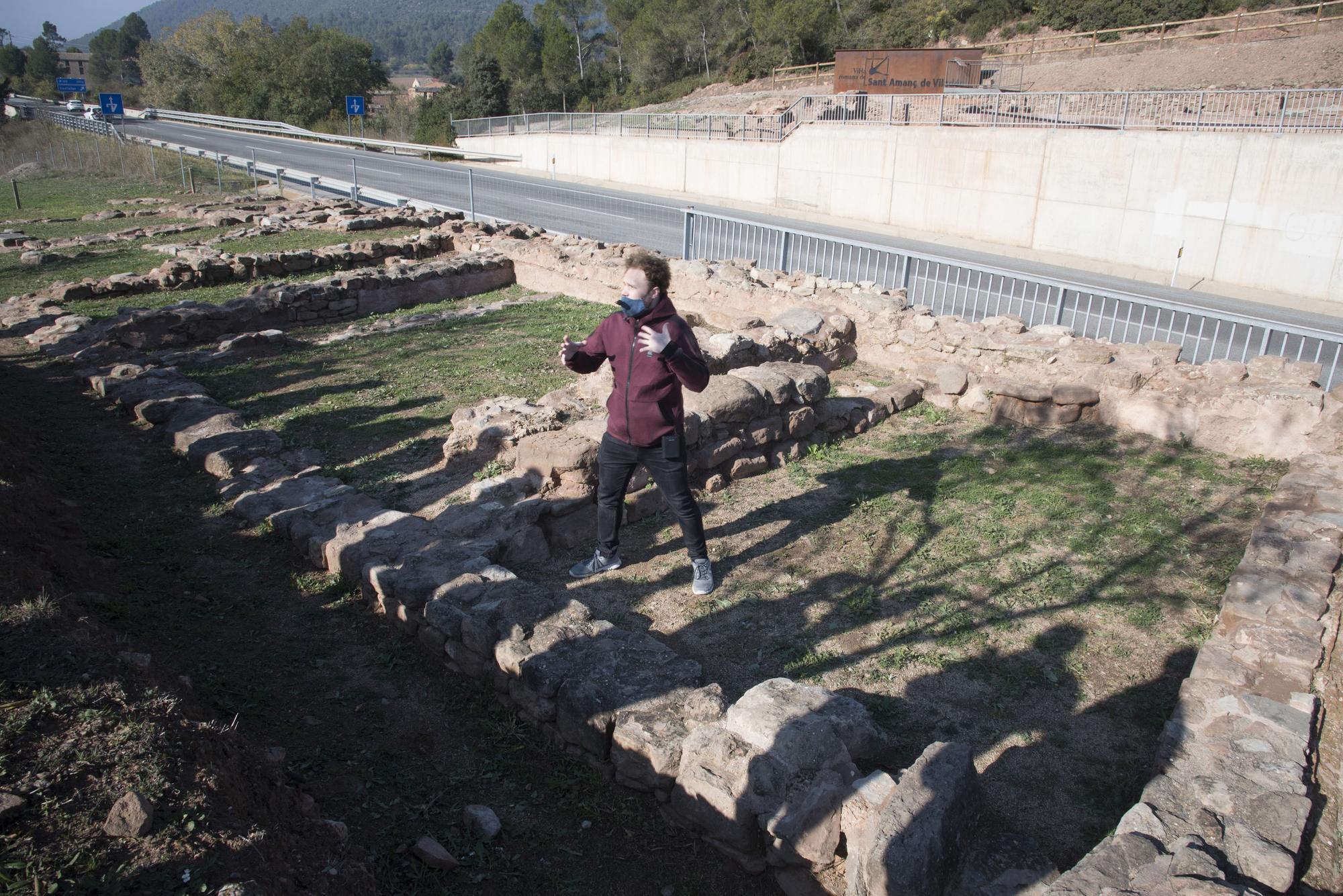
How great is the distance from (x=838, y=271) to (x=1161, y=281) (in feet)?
31.9

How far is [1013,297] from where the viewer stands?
11.3 m

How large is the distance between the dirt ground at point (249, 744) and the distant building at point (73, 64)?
503 ft

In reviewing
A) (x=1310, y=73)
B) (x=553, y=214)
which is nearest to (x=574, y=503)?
(x=553, y=214)

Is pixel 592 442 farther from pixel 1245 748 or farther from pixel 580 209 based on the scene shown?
pixel 580 209

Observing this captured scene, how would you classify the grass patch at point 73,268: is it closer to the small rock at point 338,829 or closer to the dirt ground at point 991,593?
the dirt ground at point 991,593

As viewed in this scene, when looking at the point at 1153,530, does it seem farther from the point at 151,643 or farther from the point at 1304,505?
the point at 151,643

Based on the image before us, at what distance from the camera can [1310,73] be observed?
2928cm

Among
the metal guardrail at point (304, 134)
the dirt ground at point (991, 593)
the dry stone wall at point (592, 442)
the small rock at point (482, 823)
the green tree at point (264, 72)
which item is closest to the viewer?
the small rock at point (482, 823)

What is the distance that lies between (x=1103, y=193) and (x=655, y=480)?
18.7 m

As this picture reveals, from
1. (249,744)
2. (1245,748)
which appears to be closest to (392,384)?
(249,744)

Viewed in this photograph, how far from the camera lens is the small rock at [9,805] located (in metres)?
2.81

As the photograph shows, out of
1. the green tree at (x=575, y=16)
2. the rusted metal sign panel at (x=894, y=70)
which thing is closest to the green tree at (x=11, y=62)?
the green tree at (x=575, y=16)

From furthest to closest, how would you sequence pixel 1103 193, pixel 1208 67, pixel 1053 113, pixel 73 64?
pixel 73 64 → pixel 1208 67 → pixel 1053 113 → pixel 1103 193

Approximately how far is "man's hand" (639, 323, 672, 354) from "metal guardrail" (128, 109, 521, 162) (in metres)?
26.0
